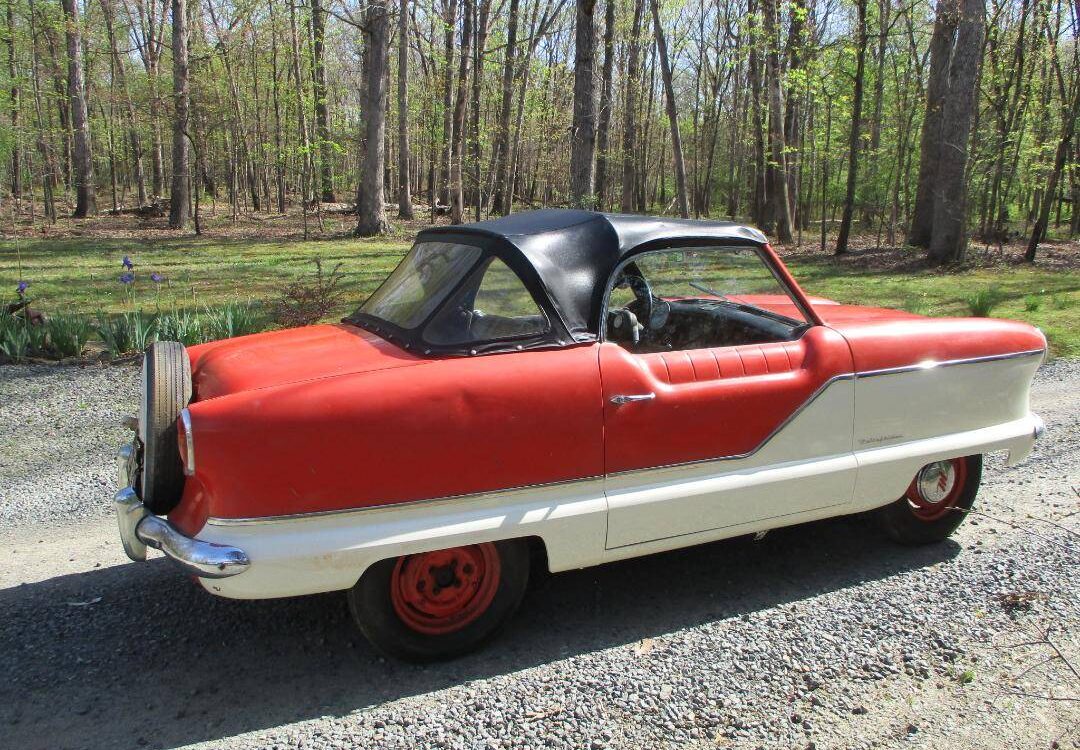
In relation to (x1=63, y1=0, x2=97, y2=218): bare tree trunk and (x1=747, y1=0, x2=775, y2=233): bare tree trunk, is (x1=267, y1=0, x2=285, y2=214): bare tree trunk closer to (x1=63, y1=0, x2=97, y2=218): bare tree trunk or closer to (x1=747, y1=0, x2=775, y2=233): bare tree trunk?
(x1=63, y1=0, x2=97, y2=218): bare tree trunk

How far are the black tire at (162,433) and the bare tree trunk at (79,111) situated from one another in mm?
21894

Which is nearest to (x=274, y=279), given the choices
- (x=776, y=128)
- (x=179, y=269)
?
(x=179, y=269)

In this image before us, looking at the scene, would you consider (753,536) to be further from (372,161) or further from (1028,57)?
(1028,57)

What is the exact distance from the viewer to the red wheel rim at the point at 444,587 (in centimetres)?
276

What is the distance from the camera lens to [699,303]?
12.4 ft

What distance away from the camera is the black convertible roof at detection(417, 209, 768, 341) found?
3041mm

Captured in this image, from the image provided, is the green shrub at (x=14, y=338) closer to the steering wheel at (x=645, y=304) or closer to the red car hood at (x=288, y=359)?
the red car hood at (x=288, y=359)

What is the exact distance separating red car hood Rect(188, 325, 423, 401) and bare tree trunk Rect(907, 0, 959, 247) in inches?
634

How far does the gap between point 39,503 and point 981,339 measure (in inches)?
199

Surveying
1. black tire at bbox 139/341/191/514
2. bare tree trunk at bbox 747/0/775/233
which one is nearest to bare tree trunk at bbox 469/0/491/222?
bare tree trunk at bbox 747/0/775/233

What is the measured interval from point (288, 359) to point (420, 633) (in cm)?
115

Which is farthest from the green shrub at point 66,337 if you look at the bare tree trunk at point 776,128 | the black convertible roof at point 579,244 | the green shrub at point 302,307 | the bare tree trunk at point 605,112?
the bare tree trunk at point 605,112

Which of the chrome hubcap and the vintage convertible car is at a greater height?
the vintage convertible car

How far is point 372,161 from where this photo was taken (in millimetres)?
18938
